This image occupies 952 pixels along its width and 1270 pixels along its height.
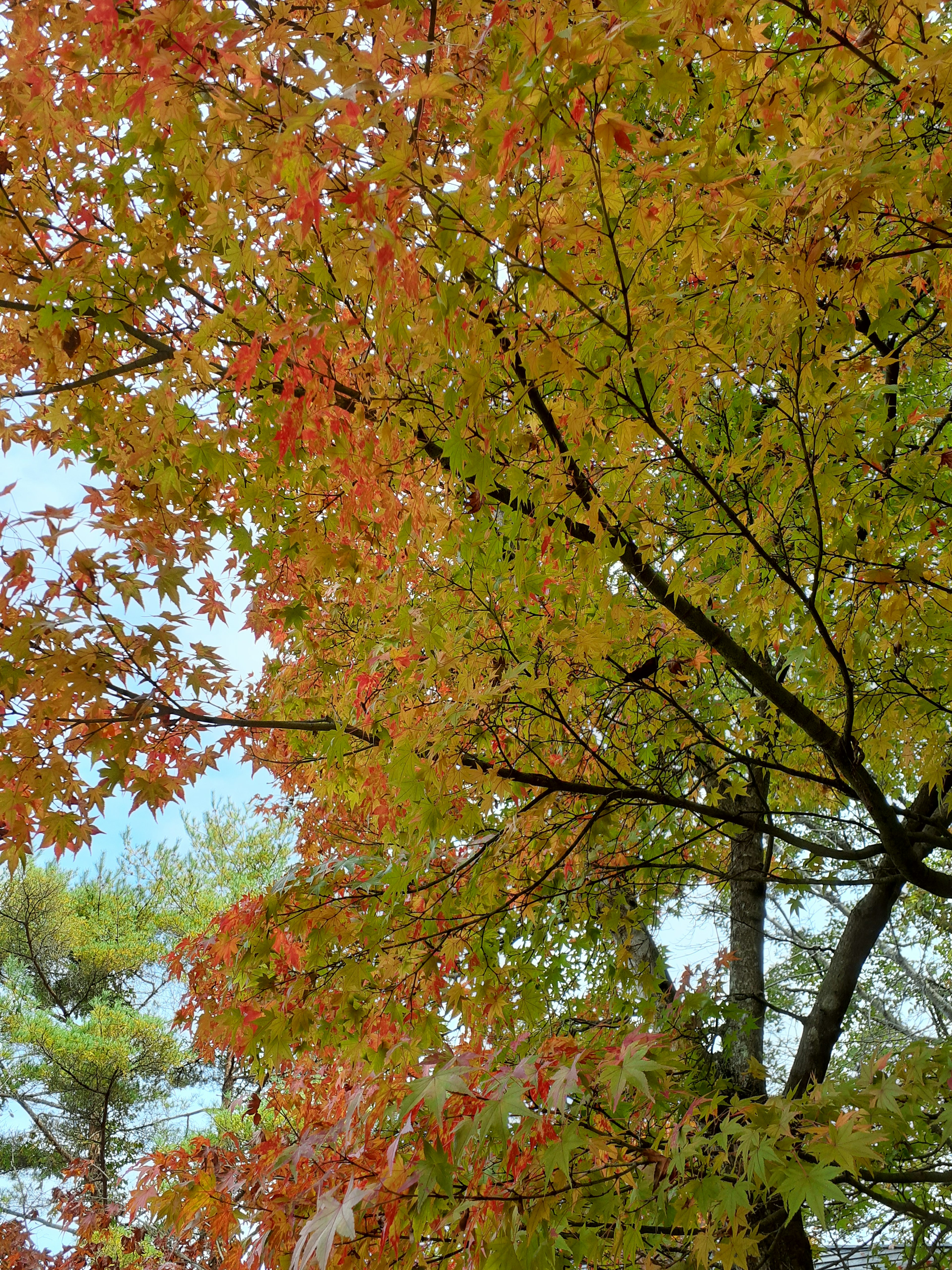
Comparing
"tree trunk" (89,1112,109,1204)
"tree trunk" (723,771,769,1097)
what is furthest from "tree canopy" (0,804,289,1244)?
"tree trunk" (723,771,769,1097)

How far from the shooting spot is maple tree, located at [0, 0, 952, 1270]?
2.06 m

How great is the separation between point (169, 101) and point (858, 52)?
185 centimetres

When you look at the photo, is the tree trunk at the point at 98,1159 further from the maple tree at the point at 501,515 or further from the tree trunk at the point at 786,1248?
the maple tree at the point at 501,515

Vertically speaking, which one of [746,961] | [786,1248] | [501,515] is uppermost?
[501,515]

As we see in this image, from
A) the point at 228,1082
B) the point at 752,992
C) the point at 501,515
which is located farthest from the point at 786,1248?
the point at 228,1082

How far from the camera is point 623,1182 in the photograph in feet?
8.14

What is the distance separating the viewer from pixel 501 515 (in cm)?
271

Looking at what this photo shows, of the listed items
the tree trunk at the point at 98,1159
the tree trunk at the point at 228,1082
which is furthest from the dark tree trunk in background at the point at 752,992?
the tree trunk at the point at 228,1082

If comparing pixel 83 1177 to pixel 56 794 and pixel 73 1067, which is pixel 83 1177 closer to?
pixel 73 1067

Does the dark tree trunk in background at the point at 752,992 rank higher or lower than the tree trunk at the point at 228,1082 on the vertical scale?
lower

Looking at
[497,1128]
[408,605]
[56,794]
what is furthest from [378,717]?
[497,1128]

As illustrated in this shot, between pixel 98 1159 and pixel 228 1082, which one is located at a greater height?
pixel 228 1082

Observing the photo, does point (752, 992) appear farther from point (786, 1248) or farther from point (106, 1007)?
point (106, 1007)

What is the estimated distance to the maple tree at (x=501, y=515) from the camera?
6.77 ft
